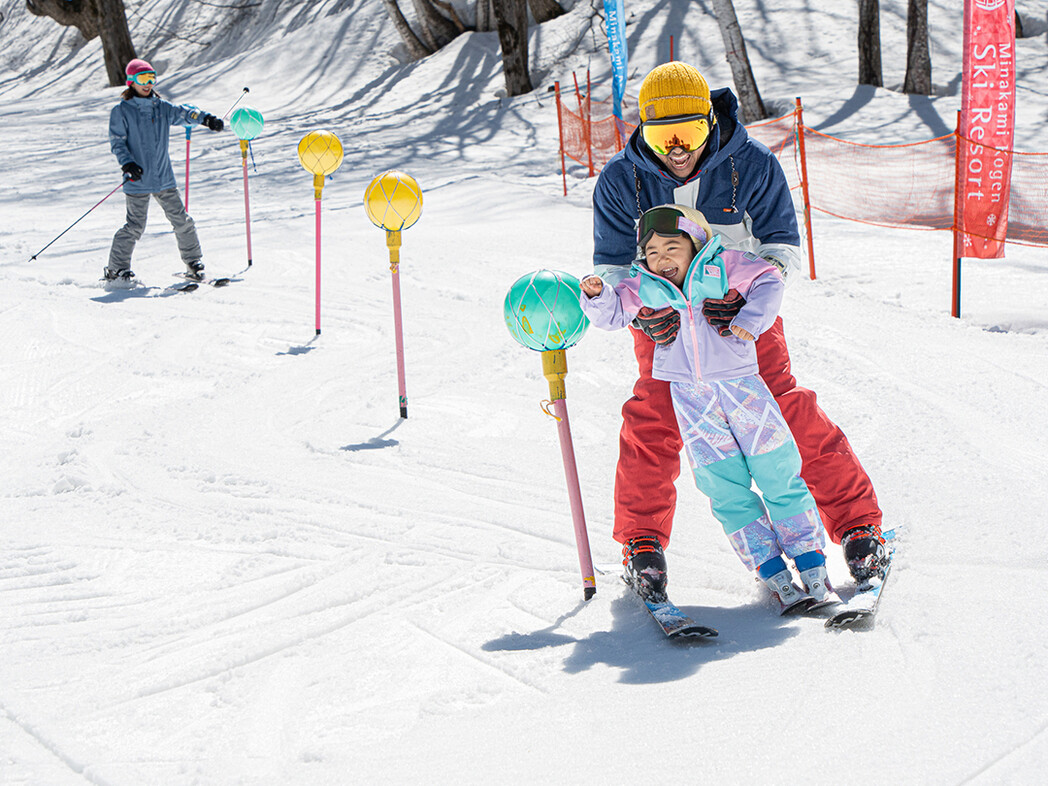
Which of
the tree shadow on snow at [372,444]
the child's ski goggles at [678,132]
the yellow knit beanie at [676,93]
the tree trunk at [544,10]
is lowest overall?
the tree shadow on snow at [372,444]

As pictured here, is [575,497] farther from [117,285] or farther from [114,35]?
[114,35]

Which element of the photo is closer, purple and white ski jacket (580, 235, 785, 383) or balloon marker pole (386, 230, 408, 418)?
purple and white ski jacket (580, 235, 785, 383)

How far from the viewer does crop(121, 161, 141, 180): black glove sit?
25.1ft

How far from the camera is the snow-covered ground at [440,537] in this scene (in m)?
2.24

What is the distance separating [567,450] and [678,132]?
107 cm

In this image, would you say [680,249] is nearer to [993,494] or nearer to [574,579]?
[574,579]

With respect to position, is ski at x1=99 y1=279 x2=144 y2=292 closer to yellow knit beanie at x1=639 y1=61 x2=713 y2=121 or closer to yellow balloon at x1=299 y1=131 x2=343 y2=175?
yellow balloon at x1=299 y1=131 x2=343 y2=175

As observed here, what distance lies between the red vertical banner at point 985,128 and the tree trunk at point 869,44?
7865mm

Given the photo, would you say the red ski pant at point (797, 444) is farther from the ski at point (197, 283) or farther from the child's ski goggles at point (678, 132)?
the ski at point (197, 283)

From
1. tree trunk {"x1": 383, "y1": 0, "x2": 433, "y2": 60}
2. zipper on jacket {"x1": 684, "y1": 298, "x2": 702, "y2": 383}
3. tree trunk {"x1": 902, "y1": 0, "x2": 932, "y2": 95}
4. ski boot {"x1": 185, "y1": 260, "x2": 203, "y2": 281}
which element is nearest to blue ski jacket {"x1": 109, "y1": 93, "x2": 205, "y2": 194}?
ski boot {"x1": 185, "y1": 260, "x2": 203, "y2": 281}

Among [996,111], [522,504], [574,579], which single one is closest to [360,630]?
[574,579]

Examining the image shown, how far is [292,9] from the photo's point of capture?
2341 cm

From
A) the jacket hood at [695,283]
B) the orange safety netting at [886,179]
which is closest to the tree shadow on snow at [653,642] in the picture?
the jacket hood at [695,283]

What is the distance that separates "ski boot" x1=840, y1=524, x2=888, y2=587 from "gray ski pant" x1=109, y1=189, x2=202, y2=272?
22.2 ft
